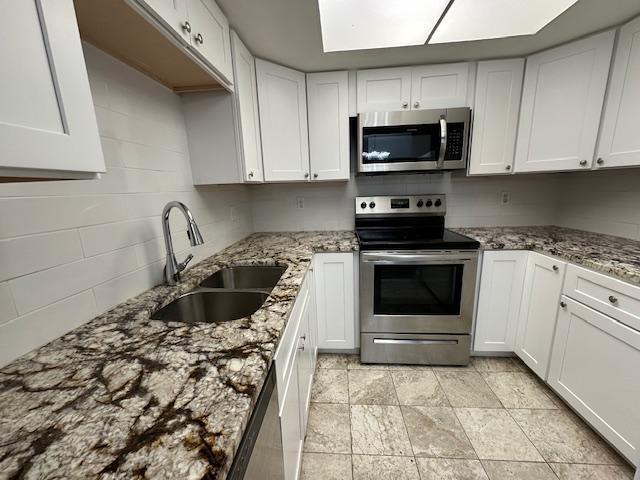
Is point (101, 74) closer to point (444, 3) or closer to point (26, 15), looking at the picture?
point (26, 15)

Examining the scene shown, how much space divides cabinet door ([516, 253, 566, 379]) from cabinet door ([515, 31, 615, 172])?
0.72 m

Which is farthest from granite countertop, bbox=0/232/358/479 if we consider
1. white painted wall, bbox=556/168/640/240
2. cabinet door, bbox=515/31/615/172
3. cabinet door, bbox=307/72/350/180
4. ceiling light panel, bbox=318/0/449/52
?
white painted wall, bbox=556/168/640/240

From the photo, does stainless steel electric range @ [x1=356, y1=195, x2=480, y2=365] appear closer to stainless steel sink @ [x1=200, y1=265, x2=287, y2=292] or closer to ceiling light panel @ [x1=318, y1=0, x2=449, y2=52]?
stainless steel sink @ [x1=200, y1=265, x2=287, y2=292]

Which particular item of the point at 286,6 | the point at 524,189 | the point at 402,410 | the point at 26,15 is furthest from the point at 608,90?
the point at 26,15

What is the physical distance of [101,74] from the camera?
951 millimetres

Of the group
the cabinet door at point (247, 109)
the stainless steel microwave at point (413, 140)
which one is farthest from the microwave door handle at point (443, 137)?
the cabinet door at point (247, 109)

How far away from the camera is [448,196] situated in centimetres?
226

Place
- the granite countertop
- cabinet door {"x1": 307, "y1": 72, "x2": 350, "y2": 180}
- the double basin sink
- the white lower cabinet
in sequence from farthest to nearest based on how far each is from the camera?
1. cabinet door {"x1": 307, "y1": 72, "x2": 350, "y2": 180}
2. the double basin sink
3. the white lower cabinet
4. the granite countertop

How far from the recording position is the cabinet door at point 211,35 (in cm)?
101

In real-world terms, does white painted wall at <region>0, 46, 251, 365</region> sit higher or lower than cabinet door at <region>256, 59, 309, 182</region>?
lower

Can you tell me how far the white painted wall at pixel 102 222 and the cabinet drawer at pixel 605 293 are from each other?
214 centimetres

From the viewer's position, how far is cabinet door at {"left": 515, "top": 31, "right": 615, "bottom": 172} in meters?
1.58

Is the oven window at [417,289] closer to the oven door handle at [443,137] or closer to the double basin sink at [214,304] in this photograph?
the oven door handle at [443,137]

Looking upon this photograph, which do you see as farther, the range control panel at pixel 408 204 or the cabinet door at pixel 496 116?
the range control panel at pixel 408 204
